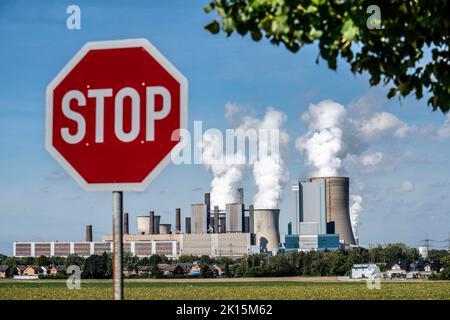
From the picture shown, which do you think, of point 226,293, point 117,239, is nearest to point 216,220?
point 226,293

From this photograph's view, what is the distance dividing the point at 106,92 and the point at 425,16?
128 inches

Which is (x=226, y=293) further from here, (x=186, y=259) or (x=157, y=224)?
(x=157, y=224)

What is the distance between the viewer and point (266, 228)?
168 metres

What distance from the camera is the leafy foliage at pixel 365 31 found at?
4969 millimetres

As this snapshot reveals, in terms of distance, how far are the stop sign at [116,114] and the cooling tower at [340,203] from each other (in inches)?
6029

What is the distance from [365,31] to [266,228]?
535 feet

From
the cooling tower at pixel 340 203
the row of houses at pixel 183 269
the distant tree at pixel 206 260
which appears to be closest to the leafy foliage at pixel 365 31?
the row of houses at pixel 183 269

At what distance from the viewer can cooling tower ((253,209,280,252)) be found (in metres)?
163

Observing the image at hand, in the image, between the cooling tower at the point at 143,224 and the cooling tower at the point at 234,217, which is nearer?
the cooling tower at the point at 234,217

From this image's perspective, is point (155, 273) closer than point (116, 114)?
No

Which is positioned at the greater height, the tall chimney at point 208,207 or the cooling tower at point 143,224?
the tall chimney at point 208,207

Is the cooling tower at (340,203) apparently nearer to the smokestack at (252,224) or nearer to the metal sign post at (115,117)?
the smokestack at (252,224)

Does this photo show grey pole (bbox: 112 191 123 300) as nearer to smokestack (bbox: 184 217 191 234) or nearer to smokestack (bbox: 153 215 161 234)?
smokestack (bbox: 153 215 161 234)
